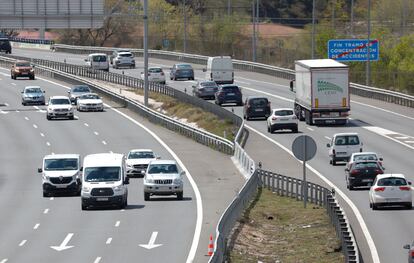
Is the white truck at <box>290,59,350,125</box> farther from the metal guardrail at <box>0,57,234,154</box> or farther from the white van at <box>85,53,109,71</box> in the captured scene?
the white van at <box>85,53,109,71</box>

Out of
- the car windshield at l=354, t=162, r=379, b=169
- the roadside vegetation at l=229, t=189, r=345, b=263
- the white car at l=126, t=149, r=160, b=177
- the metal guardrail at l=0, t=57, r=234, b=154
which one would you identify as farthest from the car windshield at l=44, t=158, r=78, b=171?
the metal guardrail at l=0, t=57, r=234, b=154

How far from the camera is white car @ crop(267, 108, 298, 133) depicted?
2783 inches

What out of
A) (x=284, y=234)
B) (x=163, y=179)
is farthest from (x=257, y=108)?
(x=284, y=234)

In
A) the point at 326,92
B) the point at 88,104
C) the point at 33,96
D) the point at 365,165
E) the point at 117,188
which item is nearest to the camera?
the point at 117,188

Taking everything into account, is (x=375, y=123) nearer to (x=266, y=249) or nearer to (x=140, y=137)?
(x=140, y=137)

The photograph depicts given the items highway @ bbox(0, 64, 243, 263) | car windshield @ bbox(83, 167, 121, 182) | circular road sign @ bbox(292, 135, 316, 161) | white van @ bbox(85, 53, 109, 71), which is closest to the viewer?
highway @ bbox(0, 64, 243, 263)

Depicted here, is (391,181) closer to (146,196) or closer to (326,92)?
(146,196)

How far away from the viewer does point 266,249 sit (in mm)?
38875

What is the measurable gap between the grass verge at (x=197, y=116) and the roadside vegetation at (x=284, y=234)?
24.1 meters

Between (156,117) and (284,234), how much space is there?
3828cm

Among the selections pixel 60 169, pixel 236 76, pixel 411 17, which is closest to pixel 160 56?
pixel 236 76

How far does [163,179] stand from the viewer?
47.3m

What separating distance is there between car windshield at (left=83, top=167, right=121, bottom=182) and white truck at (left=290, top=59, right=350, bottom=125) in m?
28.8

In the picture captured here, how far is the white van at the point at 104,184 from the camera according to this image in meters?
45.0
